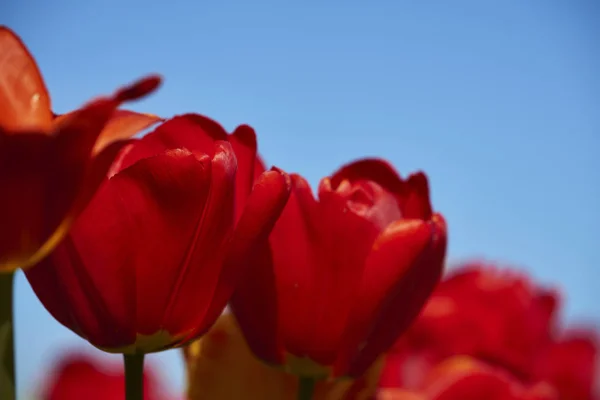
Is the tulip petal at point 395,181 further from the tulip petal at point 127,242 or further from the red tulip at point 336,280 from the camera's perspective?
the tulip petal at point 127,242

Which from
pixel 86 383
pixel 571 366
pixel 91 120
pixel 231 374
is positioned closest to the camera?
pixel 91 120

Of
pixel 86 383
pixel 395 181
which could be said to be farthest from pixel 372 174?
pixel 86 383

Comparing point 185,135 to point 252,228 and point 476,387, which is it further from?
point 476,387

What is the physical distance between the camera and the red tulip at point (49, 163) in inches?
8.7

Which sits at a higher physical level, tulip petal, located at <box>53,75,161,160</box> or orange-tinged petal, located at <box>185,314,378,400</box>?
tulip petal, located at <box>53,75,161,160</box>

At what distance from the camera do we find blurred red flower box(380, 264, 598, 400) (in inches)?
24.2

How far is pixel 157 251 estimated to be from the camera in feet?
0.94

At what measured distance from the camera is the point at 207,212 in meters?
0.29

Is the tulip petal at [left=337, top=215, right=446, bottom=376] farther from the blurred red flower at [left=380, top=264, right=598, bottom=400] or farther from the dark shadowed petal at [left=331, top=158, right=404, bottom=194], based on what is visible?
the blurred red flower at [left=380, top=264, right=598, bottom=400]

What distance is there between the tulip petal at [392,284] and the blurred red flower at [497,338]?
17 cm

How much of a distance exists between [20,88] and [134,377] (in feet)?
0.35

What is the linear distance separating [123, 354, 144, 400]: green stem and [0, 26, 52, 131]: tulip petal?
0.09m

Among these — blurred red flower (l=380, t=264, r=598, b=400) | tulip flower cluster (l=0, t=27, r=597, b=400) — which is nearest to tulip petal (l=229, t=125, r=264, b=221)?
tulip flower cluster (l=0, t=27, r=597, b=400)

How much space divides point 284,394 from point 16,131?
10.0 inches
